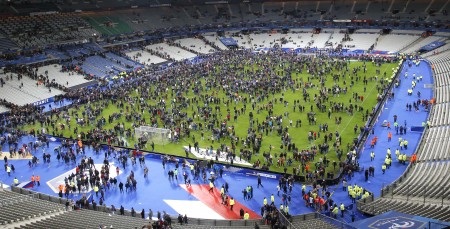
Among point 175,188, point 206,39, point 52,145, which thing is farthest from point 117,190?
point 206,39

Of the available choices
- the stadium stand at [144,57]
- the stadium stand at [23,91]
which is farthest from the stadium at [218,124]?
the stadium stand at [144,57]

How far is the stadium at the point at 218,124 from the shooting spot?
23.6 m

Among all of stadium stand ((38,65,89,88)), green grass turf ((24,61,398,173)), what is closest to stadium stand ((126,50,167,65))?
stadium stand ((38,65,89,88))

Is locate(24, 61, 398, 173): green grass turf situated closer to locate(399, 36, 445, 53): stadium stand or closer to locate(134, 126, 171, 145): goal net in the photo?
locate(134, 126, 171, 145): goal net

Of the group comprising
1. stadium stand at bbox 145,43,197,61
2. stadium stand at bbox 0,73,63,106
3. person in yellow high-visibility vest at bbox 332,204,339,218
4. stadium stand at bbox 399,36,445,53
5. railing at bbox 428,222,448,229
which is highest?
stadium stand at bbox 399,36,445,53

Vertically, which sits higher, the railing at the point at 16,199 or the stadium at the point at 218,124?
the stadium at the point at 218,124

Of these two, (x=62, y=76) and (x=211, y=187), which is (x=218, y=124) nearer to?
(x=211, y=187)

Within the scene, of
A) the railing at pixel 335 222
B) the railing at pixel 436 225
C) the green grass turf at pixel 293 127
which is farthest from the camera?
the green grass turf at pixel 293 127

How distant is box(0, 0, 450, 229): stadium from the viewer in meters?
23.6

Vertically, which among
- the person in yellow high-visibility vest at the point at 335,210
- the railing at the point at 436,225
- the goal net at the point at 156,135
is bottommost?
the person in yellow high-visibility vest at the point at 335,210

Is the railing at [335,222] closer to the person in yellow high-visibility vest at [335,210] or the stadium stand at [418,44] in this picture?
the person in yellow high-visibility vest at [335,210]

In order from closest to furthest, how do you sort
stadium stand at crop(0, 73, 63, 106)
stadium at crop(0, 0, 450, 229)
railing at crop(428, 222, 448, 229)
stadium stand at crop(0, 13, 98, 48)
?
railing at crop(428, 222, 448, 229) < stadium at crop(0, 0, 450, 229) < stadium stand at crop(0, 73, 63, 106) < stadium stand at crop(0, 13, 98, 48)

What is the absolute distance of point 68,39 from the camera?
72250 mm

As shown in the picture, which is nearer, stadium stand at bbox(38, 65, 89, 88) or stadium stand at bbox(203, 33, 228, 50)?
stadium stand at bbox(38, 65, 89, 88)
